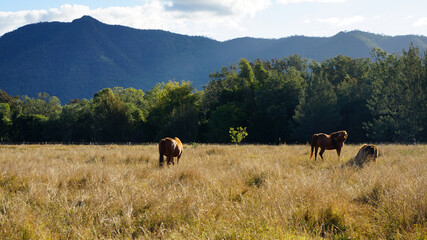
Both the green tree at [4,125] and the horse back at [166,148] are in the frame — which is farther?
the green tree at [4,125]

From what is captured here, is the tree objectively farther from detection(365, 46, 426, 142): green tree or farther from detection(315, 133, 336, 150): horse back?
detection(315, 133, 336, 150): horse back

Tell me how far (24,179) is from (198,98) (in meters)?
55.3

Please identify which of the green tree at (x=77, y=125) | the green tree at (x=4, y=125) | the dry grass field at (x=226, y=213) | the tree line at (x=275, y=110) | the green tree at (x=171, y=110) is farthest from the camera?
the green tree at (x=77, y=125)

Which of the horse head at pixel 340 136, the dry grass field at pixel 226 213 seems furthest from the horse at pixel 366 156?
the dry grass field at pixel 226 213

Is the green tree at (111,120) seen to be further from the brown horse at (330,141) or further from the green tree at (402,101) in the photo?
the brown horse at (330,141)

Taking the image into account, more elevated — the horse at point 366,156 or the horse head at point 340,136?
the horse head at point 340,136

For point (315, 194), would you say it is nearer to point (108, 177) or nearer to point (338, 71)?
point (108, 177)

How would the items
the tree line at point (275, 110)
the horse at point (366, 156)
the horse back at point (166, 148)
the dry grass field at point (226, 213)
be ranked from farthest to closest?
the tree line at point (275, 110) → the horse back at point (166, 148) → the horse at point (366, 156) → the dry grass field at point (226, 213)

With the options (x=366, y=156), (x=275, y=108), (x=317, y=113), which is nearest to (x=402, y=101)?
(x=317, y=113)

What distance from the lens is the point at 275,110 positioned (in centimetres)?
4856

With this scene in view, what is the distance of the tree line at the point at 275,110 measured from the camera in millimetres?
39094

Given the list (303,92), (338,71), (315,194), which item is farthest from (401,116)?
(315,194)

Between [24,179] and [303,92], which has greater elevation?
[303,92]

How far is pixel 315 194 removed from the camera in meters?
5.07
